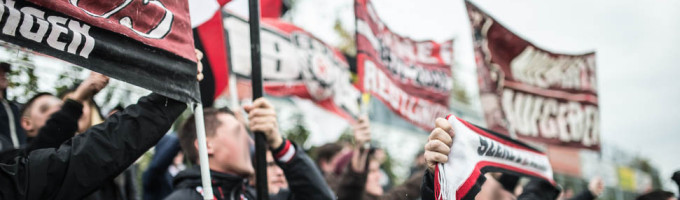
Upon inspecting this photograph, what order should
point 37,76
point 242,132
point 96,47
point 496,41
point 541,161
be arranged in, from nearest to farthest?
1. point 96,47
2. point 541,161
3. point 242,132
4. point 37,76
5. point 496,41

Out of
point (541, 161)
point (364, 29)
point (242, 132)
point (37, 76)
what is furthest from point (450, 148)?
point (37, 76)

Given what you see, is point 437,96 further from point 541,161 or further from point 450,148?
point 450,148

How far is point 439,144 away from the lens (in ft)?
6.93

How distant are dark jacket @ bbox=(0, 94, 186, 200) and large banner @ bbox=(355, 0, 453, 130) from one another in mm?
2193

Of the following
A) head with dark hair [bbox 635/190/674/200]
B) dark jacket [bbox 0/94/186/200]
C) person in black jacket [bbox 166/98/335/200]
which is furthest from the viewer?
head with dark hair [bbox 635/190/674/200]

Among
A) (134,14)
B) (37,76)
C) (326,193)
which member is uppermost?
(134,14)

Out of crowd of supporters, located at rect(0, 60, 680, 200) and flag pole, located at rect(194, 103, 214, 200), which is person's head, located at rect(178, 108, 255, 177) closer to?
crowd of supporters, located at rect(0, 60, 680, 200)

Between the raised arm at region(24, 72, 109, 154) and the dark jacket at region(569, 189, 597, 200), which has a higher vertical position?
the raised arm at region(24, 72, 109, 154)

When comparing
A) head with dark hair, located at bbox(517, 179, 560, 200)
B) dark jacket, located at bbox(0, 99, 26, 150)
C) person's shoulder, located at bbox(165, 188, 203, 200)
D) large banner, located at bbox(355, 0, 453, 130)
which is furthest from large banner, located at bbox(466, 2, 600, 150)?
dark jacket, located at bbox(0, 99, 26, 150)

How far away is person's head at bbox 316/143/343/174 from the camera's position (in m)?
5.35

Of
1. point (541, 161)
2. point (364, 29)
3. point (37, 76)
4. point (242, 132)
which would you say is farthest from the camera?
point (364, 29)

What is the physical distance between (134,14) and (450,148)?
4.07 feet

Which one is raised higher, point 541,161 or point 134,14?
point 134,14

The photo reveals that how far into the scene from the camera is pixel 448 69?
19.1 ft
